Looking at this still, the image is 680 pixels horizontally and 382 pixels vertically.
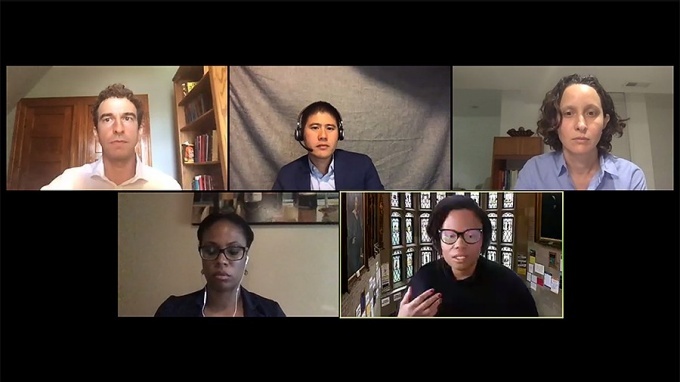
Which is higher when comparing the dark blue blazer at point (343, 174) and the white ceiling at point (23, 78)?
the white ceiling at point (23, 78)

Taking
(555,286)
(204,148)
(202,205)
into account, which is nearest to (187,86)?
(204,148)

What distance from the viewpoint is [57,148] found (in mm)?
3129

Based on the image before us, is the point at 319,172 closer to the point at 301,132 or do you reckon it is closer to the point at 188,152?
the point at 301,132

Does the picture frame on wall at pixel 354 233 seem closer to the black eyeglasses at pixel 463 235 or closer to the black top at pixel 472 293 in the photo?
the black top at pixel 472 293

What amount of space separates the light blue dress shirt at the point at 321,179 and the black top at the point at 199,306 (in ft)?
2.38

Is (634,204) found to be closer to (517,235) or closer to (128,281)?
(517,235)

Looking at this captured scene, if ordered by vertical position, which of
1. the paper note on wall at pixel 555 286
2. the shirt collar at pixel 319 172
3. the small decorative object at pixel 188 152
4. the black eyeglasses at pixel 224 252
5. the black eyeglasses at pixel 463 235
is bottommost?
the paper note on wall at pixel 555 286

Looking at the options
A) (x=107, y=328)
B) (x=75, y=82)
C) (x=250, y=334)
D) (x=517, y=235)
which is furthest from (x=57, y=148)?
(x=517, y=235)

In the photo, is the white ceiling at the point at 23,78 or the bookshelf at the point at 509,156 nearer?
the bookshelf at the point at 509,156

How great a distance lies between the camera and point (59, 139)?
3.13 meters

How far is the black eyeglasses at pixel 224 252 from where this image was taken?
313 centimetres

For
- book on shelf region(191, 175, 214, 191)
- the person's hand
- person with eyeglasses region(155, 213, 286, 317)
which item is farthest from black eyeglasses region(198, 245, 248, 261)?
the person's hand

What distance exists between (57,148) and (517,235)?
107 inches

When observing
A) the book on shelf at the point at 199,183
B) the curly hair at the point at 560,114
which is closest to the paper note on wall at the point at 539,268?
the curly hair at the point at 560,114
